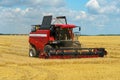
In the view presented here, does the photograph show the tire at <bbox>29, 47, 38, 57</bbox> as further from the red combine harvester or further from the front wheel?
the red combine harvester

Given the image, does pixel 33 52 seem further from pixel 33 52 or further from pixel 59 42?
pixel 59 42

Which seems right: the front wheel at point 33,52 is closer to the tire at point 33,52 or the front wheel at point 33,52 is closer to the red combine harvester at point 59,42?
the tire at point 33,52

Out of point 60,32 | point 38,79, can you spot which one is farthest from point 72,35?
point 38,79

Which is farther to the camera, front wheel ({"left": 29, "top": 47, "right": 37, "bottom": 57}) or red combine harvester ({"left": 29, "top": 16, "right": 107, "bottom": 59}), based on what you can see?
front wheel ({"left": 29, "top": 47, "right": 37, "bottom": 57})

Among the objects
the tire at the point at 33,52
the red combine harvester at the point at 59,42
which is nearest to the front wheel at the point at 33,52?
the tire at the point at 33,52

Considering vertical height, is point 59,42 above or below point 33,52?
above

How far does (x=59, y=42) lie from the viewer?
80.3ft

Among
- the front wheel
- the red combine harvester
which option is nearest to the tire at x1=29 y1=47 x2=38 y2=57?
the front wheel

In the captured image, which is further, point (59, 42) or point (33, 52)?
point (33, 52)

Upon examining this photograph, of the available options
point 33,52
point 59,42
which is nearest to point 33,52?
point 33,52

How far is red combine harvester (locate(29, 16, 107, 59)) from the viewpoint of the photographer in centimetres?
2366

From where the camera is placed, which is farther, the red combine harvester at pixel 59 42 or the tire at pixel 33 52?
the tire at pixel 33 52

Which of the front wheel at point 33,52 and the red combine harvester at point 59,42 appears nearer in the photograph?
the red combine harvester at point 59,42

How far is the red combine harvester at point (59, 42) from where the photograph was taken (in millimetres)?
23656
